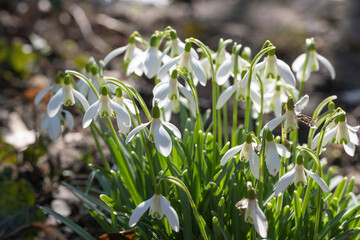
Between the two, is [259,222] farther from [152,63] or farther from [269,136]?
[152,63]

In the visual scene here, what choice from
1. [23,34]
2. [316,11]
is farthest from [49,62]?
[316,11]

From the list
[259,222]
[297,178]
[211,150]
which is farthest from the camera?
[211,150]

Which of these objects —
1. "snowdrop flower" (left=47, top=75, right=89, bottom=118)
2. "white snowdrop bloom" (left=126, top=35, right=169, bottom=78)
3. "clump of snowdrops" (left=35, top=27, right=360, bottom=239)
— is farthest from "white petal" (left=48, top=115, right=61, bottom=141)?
"white snowdrop bloom" (left=126, top=35, right=169, bottom=78)

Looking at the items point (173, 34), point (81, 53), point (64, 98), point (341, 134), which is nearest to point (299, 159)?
point (341, 134)

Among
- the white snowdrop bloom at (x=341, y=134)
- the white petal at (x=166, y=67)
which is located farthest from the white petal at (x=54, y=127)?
the white snowdrop bloom at (x=341, y=134)

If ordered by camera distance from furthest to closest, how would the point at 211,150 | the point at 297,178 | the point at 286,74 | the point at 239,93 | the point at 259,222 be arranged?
the point at 211,150
the point at 239,93
the point at 286,74
the point at 297,178
the point at 259,222

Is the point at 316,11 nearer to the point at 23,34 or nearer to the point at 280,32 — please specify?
the point at 280,32

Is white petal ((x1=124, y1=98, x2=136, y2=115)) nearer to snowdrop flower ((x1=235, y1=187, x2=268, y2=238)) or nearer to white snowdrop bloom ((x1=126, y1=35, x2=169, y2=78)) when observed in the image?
white snowdrop bloom ((x1=126, y1=35, x2=169, y2=78))
